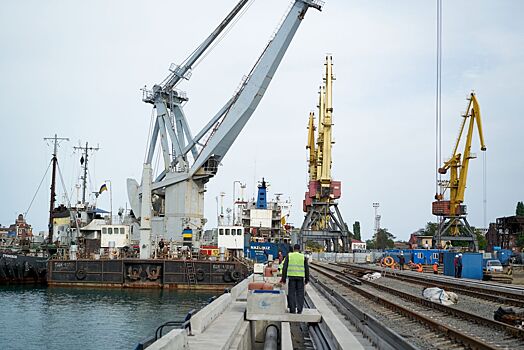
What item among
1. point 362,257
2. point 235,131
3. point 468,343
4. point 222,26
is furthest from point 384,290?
point 362,257

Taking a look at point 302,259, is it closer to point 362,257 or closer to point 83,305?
point 83,305

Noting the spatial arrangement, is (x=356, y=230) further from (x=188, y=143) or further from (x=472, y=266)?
(x=472, y=266)

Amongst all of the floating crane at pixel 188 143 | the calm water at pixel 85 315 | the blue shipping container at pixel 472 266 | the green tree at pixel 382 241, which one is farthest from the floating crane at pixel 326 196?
the green tree at pixel 382 241

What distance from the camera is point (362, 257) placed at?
183ft

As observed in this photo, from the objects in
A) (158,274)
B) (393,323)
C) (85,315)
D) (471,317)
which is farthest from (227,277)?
(393,323)

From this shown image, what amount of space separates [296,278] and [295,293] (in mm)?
282

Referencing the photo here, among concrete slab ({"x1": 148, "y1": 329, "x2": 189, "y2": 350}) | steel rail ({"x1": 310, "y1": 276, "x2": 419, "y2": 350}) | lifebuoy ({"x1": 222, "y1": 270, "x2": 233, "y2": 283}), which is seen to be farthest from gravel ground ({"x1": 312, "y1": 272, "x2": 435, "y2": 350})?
lifebuoy ({"x1": 222, "y1": 270, "x2": 233, "y2": 283})

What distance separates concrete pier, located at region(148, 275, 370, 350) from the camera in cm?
807

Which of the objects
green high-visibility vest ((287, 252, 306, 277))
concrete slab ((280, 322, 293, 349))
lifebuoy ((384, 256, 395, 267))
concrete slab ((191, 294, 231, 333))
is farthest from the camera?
lifebuoy ((384, 256, 395, 267))

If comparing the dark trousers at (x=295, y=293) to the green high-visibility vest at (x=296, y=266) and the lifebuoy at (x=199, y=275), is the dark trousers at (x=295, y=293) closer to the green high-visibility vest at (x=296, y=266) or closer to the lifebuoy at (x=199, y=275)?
the green high-visibility vest at (x=296, y=266)

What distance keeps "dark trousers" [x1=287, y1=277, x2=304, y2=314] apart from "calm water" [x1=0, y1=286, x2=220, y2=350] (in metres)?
6.60

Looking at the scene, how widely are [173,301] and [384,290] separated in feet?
56.3

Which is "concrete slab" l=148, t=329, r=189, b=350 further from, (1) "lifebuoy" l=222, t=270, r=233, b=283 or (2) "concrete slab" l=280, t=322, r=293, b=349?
(1) "lifebuoy" l=222, t=270, r=233, b=283

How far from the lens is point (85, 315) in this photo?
2738 centimetres
